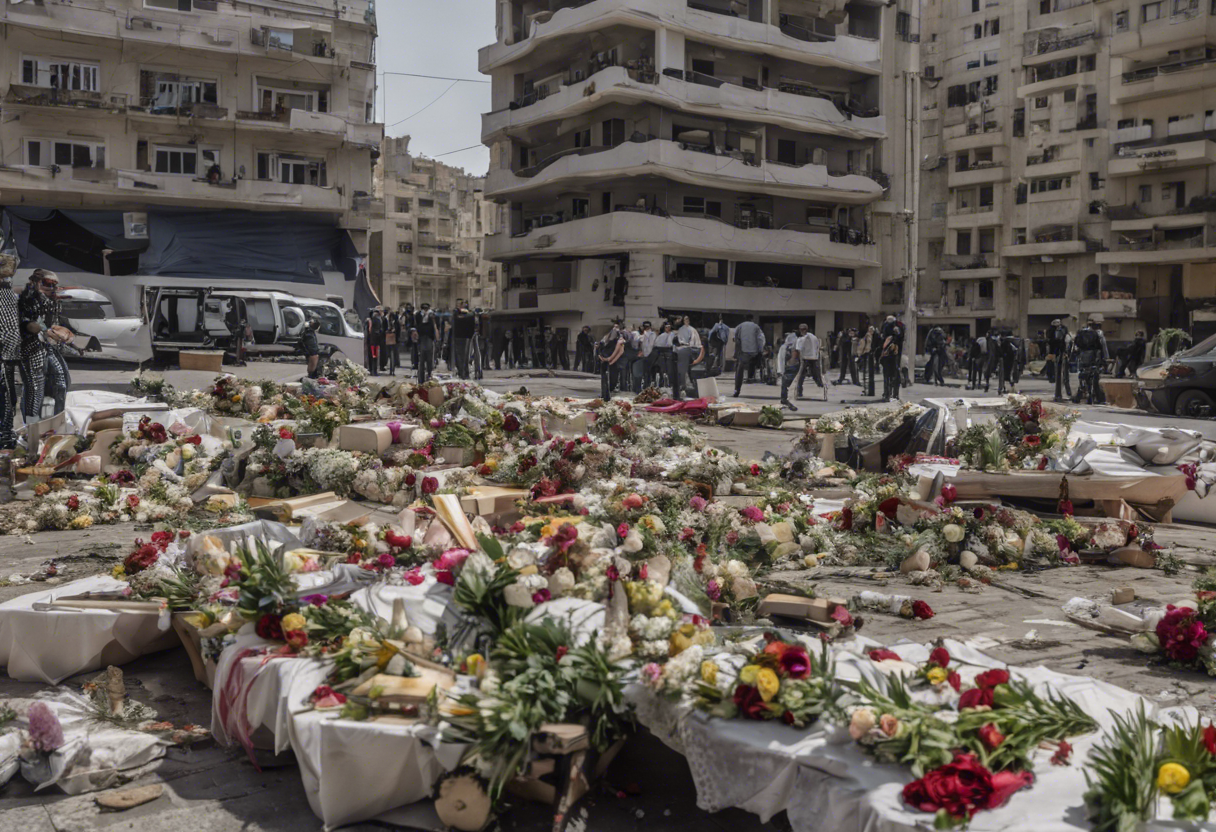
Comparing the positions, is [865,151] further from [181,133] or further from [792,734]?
[792,734]

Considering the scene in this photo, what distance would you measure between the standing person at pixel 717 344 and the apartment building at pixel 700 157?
11.0 m

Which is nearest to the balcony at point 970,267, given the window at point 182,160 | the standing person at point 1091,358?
the standing person at point 1091,358

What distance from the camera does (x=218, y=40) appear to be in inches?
1394

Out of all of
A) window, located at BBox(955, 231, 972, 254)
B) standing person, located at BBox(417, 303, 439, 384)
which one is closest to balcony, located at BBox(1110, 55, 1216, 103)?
window, located at BBox(955, 231, 972, 254)

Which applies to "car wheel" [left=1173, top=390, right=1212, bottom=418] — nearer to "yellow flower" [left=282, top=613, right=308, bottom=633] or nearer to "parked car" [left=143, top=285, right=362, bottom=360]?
"parked car" [left=143, top=285, right=362, bottom=360]

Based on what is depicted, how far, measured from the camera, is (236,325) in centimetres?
2672

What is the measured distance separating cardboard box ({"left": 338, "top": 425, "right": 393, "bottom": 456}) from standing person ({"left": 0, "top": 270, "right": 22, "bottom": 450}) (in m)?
4.11

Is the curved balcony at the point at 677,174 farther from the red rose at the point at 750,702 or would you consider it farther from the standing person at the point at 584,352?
the red rose at the point at 750,702

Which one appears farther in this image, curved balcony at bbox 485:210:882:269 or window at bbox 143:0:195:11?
curved balcony at bbox 485:210:882:269

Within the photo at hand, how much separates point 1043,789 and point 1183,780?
0.37 meters

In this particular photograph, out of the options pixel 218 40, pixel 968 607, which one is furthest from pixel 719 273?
pixel 968 607

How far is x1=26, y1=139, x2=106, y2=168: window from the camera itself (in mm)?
34562

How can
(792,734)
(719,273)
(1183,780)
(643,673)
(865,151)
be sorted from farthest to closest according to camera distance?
(865,151) < (719,273) < (643,673) < (792,734) < (1183,780)

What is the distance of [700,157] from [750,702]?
39.7 m
